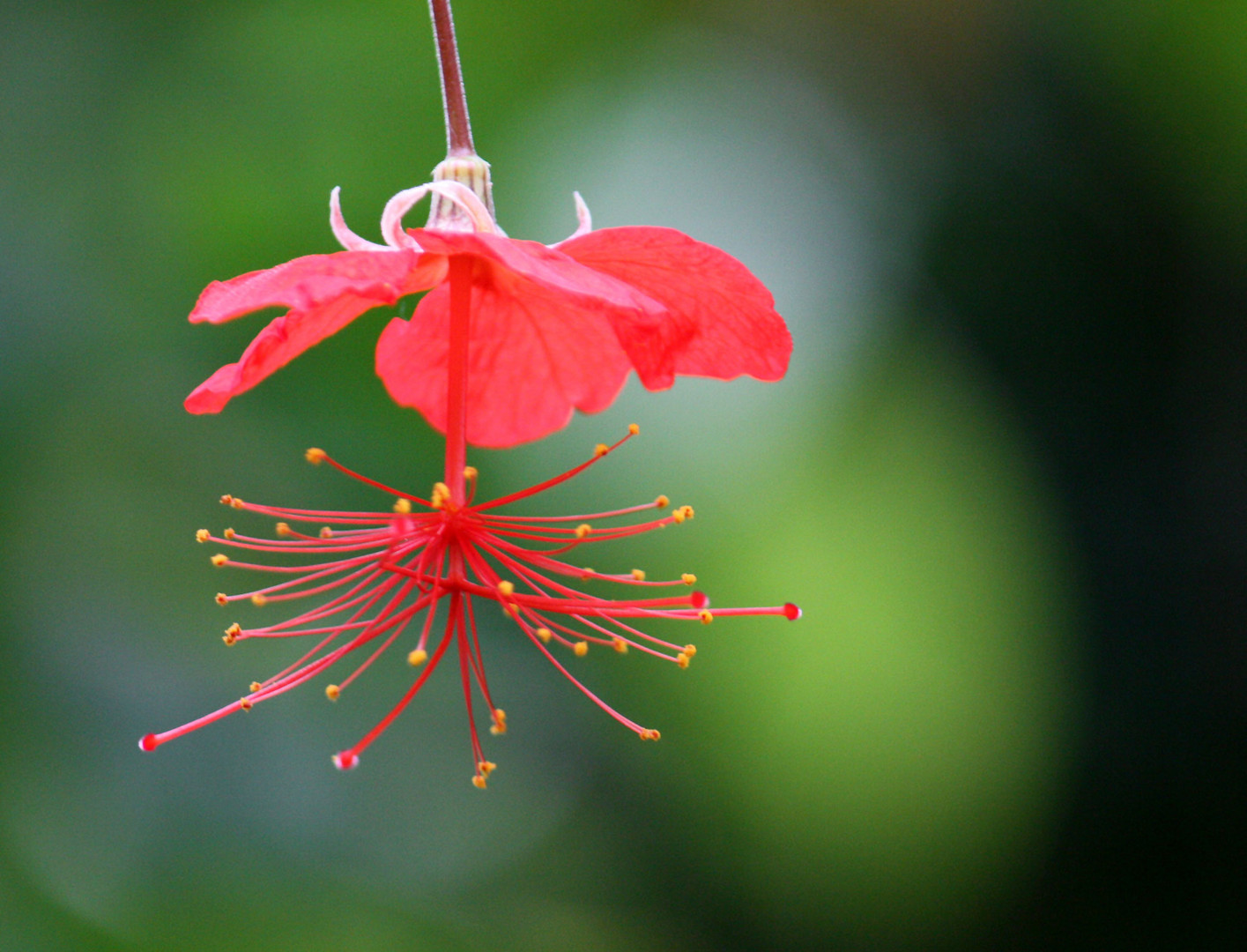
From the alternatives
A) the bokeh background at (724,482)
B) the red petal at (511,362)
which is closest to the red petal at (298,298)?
the red petal at (511,362)

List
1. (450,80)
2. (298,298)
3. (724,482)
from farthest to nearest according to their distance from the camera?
(724,482) < (450,80) < (298,298)

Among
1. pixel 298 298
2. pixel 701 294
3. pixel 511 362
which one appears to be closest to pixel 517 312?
pixel 511 362

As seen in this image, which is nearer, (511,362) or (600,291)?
(600,291)

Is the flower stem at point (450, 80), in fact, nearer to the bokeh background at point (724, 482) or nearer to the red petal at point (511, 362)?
the red petal at point (511, 362)

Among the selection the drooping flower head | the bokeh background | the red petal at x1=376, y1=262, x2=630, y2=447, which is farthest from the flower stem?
the bokeh background

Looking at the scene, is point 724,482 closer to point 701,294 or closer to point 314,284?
point 701,294

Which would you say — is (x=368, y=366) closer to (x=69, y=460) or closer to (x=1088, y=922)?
(x=69, y=460)
